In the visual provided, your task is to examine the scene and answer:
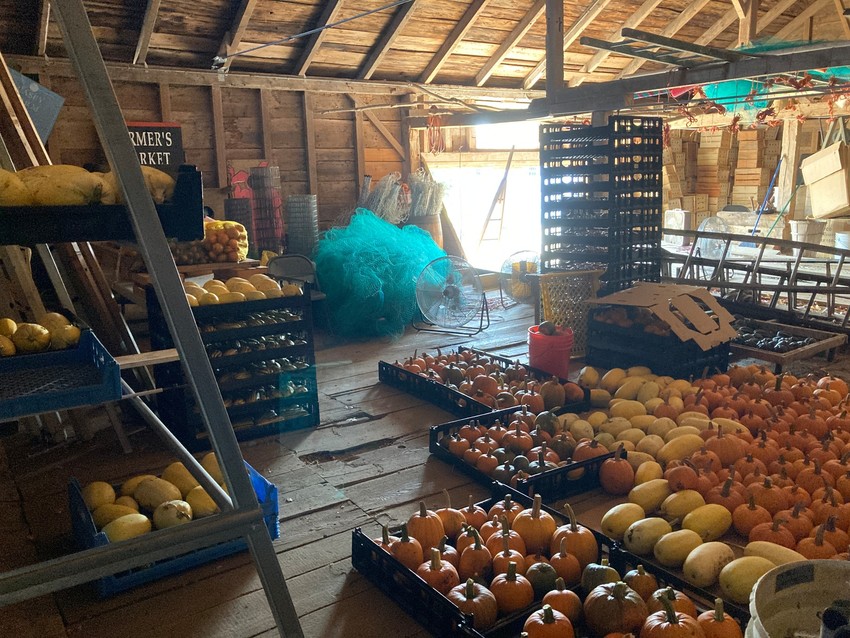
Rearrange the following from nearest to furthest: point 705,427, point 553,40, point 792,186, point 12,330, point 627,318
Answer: point 12,330, point 705,427, point 627,318, point 553,40, point 792,186

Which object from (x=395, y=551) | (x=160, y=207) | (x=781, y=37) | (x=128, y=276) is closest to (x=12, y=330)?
(x=160, y=207)

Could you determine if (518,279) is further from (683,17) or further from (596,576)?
(596,576)

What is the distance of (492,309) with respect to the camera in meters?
8.28

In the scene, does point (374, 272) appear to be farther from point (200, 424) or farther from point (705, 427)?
point (705, 427)

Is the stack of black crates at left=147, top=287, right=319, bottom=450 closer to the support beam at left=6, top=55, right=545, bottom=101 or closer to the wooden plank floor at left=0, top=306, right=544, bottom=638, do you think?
the wooden plank floor at left=0, top=306, right=544, bottom=638

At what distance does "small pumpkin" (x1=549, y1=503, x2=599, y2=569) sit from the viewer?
8.48ft

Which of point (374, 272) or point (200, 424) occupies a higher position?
point (374, 272)

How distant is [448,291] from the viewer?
22.2 ft

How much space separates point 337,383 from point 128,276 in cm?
243

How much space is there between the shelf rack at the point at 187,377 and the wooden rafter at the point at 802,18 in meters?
12.8

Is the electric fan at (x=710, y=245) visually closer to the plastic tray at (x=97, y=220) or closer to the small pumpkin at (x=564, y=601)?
the small pumpkin at (x=564, y=601)

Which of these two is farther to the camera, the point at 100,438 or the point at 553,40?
the point at 553,40

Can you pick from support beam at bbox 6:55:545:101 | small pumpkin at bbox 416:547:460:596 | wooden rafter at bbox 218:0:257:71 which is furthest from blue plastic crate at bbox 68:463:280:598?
wooden rafter at bbox 218:0:257:71

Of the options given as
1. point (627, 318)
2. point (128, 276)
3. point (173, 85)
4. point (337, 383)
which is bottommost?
point (337, 383)
